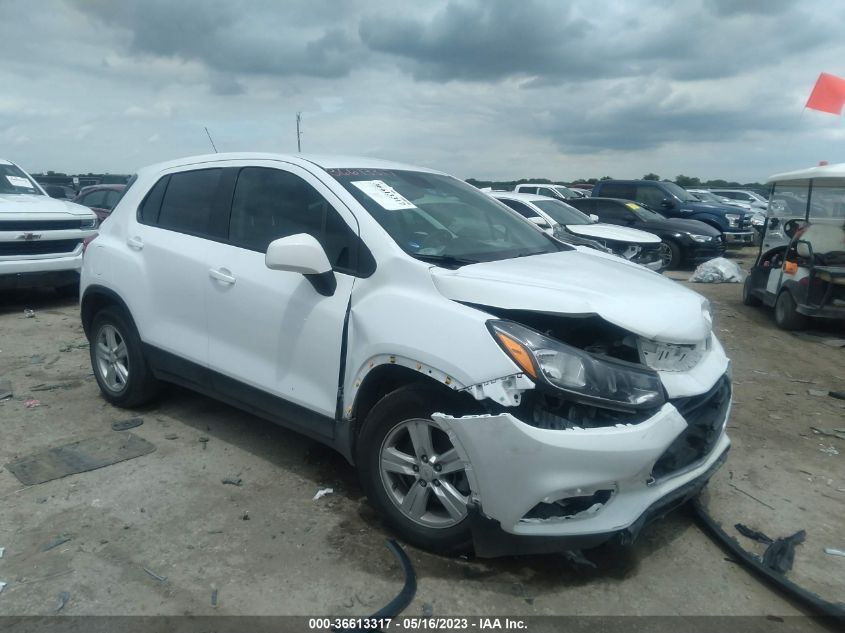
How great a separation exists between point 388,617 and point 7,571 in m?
1.72

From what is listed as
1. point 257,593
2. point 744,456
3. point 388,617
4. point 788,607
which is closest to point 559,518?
point 388,617

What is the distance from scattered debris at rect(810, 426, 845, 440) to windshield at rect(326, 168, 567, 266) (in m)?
2.49

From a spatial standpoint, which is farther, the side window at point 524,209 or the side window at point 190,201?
the side window at point 524,209

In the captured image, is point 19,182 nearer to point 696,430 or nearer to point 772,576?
point 696,430

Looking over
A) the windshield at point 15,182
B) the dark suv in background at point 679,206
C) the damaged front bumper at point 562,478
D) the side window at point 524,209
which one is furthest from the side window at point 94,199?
the dark suv in background at point 679,206

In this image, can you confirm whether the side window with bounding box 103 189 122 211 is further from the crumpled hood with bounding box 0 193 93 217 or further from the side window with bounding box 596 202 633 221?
the side window with bounding box 596 202 633 221

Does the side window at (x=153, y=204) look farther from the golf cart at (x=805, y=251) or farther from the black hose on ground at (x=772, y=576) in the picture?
the golf cart at (x=805, y=251)

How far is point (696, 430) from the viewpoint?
10.1 feet

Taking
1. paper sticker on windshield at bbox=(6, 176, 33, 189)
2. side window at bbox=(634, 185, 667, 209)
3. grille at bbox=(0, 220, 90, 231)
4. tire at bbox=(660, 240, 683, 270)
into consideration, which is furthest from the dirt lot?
side window at bbox=(634, 185, 667, 209)

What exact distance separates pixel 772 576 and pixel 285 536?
88.0 inches

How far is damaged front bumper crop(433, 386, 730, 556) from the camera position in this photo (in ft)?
8.80

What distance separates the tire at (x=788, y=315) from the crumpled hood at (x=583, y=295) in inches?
225

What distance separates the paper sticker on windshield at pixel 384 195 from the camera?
3.63 metres

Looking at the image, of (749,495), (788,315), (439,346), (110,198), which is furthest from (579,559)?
(110,198)
